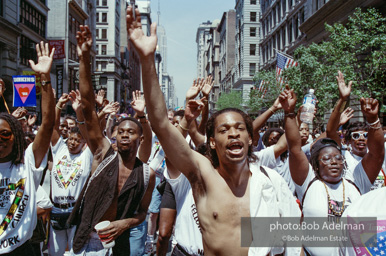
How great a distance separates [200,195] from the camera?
8.59 feet

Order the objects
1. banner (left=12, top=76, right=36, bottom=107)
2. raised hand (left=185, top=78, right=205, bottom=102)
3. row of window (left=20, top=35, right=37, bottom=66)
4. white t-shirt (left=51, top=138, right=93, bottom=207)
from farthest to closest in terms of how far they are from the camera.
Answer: row of window (left=20, top=35, right=37, bottom=66) → banner (left=12, top=76, right=36, bottom=107) → white t-shirt (left=51, top=138, right=93, bottom=207) → raised hand (left=185, top=78, right=205, bottom=102)

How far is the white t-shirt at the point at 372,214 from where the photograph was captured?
5.41 feet

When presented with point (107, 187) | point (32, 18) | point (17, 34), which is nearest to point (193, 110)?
point (107, 187)

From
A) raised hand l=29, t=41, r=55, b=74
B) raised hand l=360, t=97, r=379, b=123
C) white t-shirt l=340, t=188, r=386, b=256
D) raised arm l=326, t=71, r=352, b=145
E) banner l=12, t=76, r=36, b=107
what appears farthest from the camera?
banner l=12, t=76, r=36, b=107

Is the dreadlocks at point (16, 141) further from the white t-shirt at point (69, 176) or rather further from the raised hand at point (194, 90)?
the raised hand at point (194, 90)

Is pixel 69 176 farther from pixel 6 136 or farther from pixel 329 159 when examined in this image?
pixel 329 159

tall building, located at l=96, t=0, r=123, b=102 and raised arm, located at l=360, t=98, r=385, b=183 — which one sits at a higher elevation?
tall building, located at l=96, t=0, r=123, b=102

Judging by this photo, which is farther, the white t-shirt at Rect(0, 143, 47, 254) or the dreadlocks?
the dreadlocks

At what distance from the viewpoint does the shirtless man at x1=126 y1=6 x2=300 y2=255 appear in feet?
7.88

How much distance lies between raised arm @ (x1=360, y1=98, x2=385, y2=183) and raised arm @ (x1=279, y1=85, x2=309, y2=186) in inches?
28.5

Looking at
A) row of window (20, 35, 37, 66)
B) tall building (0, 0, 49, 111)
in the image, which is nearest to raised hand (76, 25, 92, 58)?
tall building (0, 0, 49, 111)

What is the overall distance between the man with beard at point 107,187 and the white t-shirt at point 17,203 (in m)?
0.53

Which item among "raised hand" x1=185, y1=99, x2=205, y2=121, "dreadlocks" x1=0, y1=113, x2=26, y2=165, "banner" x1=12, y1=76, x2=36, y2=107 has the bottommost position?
"dreadlocks" x1=0, y1=113, x2=26, y2=165

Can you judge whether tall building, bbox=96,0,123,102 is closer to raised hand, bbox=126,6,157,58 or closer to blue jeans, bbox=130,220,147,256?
blue jeans, bbox=130,220,147,256
